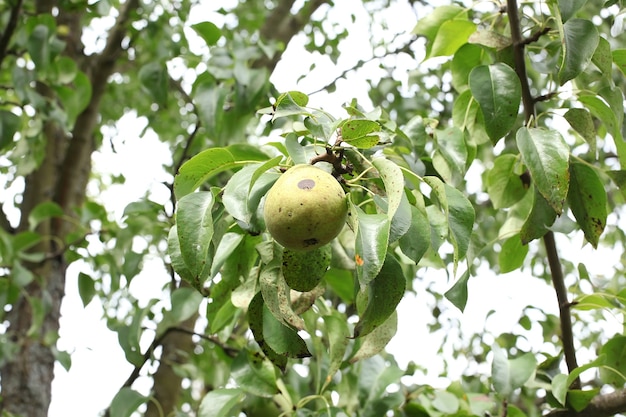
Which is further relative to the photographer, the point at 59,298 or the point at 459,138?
the point at 59,298

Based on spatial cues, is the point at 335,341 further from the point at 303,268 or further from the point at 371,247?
the point at 371,247

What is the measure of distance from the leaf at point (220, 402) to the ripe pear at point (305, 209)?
0.45m

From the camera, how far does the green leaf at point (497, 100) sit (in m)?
0.98

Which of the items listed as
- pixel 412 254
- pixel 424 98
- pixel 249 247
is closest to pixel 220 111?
pixel 249 247

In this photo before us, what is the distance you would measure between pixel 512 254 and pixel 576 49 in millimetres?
441

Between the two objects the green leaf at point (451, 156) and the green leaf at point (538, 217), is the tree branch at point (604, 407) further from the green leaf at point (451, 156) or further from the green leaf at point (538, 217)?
the green leaf at point (451, 156)

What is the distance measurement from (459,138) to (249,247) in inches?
14.5

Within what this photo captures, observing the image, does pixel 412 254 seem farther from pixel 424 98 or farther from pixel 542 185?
pixel 424 98

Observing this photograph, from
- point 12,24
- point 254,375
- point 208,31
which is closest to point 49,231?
point 12,24

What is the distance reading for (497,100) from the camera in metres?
0.99

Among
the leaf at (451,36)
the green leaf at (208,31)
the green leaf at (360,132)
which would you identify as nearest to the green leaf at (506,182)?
the leaf at (451,36)

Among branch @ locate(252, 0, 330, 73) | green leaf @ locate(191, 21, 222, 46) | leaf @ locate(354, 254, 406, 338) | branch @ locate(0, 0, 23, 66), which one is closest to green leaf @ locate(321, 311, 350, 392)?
leaf @ locate(354, 254, 406, 338)

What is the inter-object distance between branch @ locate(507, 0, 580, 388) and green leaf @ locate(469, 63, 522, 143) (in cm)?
9

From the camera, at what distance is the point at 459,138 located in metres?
1.05
